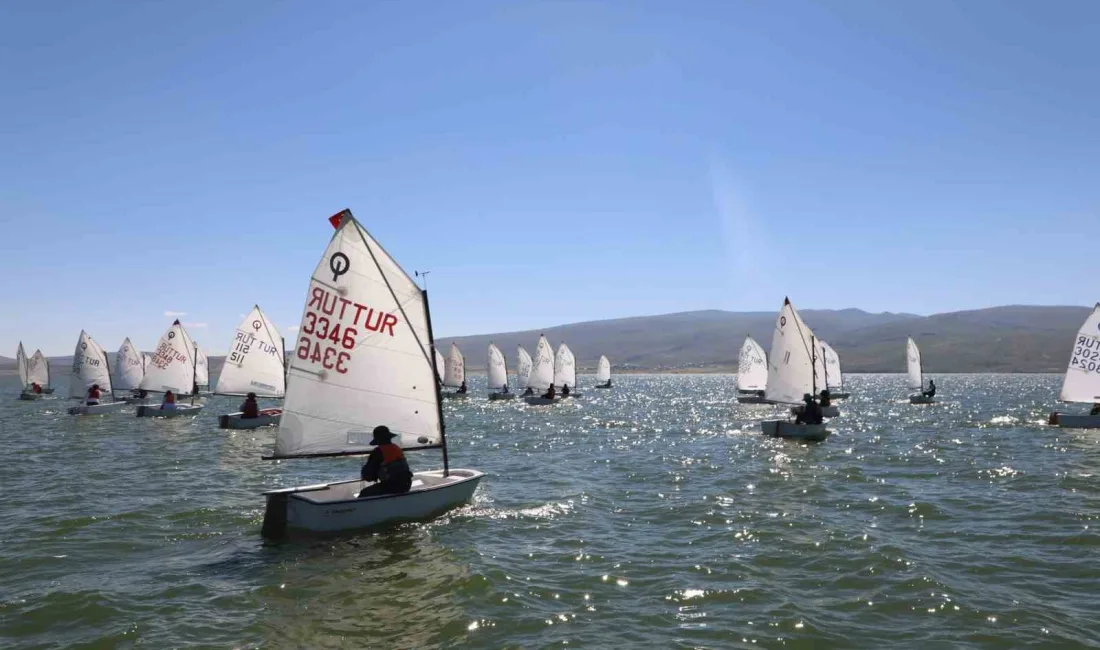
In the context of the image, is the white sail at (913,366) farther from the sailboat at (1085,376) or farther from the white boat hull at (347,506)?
the white boat hull at (347,506)

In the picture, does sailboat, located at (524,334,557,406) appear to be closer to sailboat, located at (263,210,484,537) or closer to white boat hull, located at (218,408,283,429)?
white boat hull, located at (218,408,283,429)

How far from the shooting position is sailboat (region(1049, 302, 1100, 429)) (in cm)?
3916

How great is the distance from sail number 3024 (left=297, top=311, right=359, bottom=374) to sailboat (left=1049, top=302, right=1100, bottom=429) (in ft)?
129

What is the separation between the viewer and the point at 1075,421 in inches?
1547

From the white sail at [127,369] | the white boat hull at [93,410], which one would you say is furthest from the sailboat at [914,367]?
the white sail at [127,369]

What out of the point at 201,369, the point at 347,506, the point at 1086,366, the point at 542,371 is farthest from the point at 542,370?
the point at 347,506

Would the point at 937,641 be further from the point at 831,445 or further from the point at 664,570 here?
the point at 831,445

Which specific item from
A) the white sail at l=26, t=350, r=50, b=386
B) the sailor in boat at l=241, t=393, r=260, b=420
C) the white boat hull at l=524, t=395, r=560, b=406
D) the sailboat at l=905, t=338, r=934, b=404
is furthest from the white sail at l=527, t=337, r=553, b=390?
the white sail at l=26, t=350, r=50, b=386

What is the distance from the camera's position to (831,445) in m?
35.6

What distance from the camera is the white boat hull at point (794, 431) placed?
36.3 metres

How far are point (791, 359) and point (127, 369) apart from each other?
57615 mm

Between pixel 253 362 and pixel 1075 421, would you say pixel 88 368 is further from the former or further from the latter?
pixel 1075 421

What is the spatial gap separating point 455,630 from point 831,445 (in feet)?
94.1

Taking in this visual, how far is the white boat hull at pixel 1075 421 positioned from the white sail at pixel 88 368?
68876 millimetres
